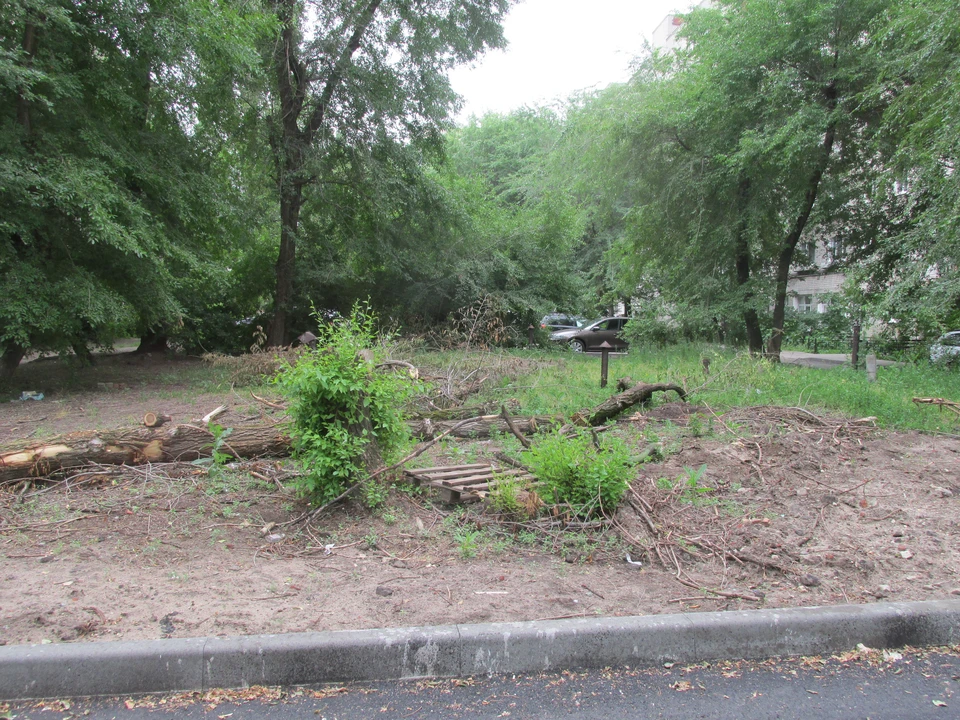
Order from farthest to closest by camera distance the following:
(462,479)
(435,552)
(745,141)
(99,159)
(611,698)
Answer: (745,141)
(99,159)
(462,479)
(435,552)
(611,698)

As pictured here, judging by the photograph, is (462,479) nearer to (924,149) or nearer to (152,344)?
(924,149)

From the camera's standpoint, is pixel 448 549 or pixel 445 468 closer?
pixel 448 549

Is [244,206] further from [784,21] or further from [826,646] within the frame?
[826,646]

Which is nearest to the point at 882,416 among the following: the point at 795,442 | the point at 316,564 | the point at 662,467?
the point at 795,442

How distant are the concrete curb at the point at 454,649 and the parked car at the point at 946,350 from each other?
13347 mm

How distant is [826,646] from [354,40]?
16.3 meters

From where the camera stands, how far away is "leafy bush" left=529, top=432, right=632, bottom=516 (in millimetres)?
4328

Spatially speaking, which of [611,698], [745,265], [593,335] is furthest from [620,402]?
[593,335]

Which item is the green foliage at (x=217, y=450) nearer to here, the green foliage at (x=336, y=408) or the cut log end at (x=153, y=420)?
the cut log end at (x=153, y=420)

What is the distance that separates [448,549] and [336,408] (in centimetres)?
124

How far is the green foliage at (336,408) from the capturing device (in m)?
4.29

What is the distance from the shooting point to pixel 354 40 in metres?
15.7

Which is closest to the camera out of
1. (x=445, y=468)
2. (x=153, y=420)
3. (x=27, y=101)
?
(x=445, y=468)

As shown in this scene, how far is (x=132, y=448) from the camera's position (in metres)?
5.63
